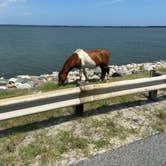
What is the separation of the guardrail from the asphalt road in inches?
57.9

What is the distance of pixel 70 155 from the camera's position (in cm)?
550

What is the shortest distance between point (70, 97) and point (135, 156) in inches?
75.9

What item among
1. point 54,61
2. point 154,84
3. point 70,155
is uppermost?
point 154,84

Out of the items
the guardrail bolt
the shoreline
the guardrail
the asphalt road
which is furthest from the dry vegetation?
the shoreline

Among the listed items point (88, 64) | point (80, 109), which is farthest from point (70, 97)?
point (88, 64)

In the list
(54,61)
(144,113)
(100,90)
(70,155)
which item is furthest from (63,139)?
(54,61)

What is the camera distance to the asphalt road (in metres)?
5.11

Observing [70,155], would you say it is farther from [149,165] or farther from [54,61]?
[54,61]

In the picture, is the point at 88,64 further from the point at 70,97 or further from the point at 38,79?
the point at 38,79

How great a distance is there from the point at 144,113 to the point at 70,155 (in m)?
2.51

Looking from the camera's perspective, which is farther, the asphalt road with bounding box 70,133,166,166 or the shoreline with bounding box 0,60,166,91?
the shoreline with bounding box 0,60,166,91

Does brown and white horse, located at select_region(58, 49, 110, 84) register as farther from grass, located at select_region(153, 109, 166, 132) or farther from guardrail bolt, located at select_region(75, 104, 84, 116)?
grass, located at select_region(153, 109, 166, 132)

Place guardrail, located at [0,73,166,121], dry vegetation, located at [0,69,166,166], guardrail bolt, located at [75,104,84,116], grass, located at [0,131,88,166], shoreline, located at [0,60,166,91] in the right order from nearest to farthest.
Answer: grass, located at [0,131,88,166] → dry vegetation, located at [0,69,166,166] → guardrail, located at [0,73,166,121] → guardrail bolt, located at [75,104,84,116] → shoreline, located at [0,60,166,91]

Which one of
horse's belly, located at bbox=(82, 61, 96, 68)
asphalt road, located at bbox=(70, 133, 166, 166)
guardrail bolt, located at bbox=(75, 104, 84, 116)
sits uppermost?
horse's belly, located at bbox=(82, 61, 96, 68)
